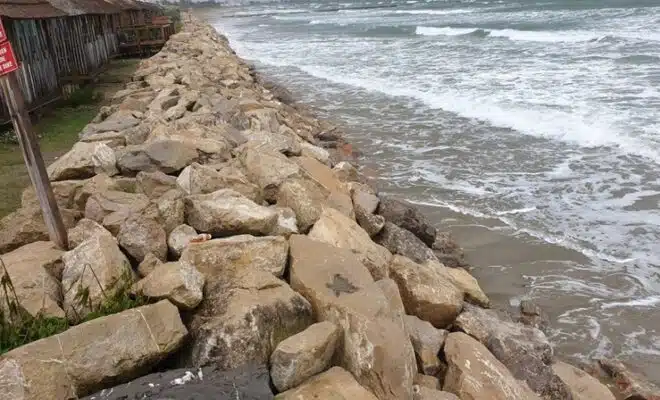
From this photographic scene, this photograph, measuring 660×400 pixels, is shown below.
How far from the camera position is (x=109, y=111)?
9320 millimetres

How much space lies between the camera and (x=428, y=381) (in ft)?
12.6

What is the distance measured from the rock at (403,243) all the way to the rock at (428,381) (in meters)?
1.77

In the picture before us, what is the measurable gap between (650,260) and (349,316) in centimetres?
477

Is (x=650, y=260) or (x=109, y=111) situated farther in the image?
(x=109, y=111)

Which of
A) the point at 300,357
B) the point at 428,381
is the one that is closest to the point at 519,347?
the point at 428,381

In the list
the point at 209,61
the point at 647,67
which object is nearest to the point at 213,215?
the point at 209,61

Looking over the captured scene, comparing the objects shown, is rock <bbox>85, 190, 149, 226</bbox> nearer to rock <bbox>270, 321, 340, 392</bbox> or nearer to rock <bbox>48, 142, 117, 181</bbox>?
rock <bbox>48, 142, 117, 181</bbox>

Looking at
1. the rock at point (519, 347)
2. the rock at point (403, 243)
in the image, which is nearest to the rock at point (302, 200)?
the rock at point (403, 243)

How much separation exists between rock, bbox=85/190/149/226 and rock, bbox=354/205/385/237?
2146mm

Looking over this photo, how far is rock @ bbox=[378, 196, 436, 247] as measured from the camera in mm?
6484

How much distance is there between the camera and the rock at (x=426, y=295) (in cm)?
471

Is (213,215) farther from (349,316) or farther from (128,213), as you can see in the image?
(349,316)

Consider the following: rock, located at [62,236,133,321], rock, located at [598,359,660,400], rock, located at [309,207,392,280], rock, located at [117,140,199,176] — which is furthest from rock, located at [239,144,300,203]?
rock, located at [598,359,660,400]

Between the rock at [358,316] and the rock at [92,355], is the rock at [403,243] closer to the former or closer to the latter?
the rock at [358,316]
